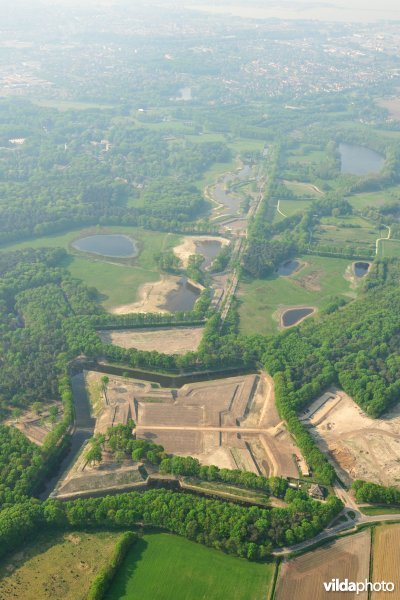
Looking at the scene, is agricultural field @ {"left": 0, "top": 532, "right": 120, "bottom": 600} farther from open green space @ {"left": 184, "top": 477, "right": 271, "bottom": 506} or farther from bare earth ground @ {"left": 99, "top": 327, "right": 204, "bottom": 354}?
bare earth ground @ {"left": 99, "top": 327, "right": 204, "bottom": 354}

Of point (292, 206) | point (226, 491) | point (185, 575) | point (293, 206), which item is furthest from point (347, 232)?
point (185, 575)

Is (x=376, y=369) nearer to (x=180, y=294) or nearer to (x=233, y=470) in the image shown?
(x=233, y=470)

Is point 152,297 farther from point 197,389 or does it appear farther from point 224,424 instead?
point 224,424

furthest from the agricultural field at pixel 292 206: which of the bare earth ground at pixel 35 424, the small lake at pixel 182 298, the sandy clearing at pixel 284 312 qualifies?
the bare earth ground at pixel 35 424

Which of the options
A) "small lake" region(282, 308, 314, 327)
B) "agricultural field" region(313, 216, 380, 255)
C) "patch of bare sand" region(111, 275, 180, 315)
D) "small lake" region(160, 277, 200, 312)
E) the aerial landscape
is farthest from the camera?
"agricultural field" region(313, 216, 380, 255)

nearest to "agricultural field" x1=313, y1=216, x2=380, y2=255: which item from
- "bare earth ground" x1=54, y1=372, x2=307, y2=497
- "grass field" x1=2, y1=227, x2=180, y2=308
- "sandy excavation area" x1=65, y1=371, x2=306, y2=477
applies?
"grass field" x1=2, y1=227, x2=180, y2=308

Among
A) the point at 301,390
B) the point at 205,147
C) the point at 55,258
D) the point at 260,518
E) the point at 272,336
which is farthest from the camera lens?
the point at 205,147

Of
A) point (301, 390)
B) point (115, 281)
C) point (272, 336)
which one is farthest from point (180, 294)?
point (301, 390)
